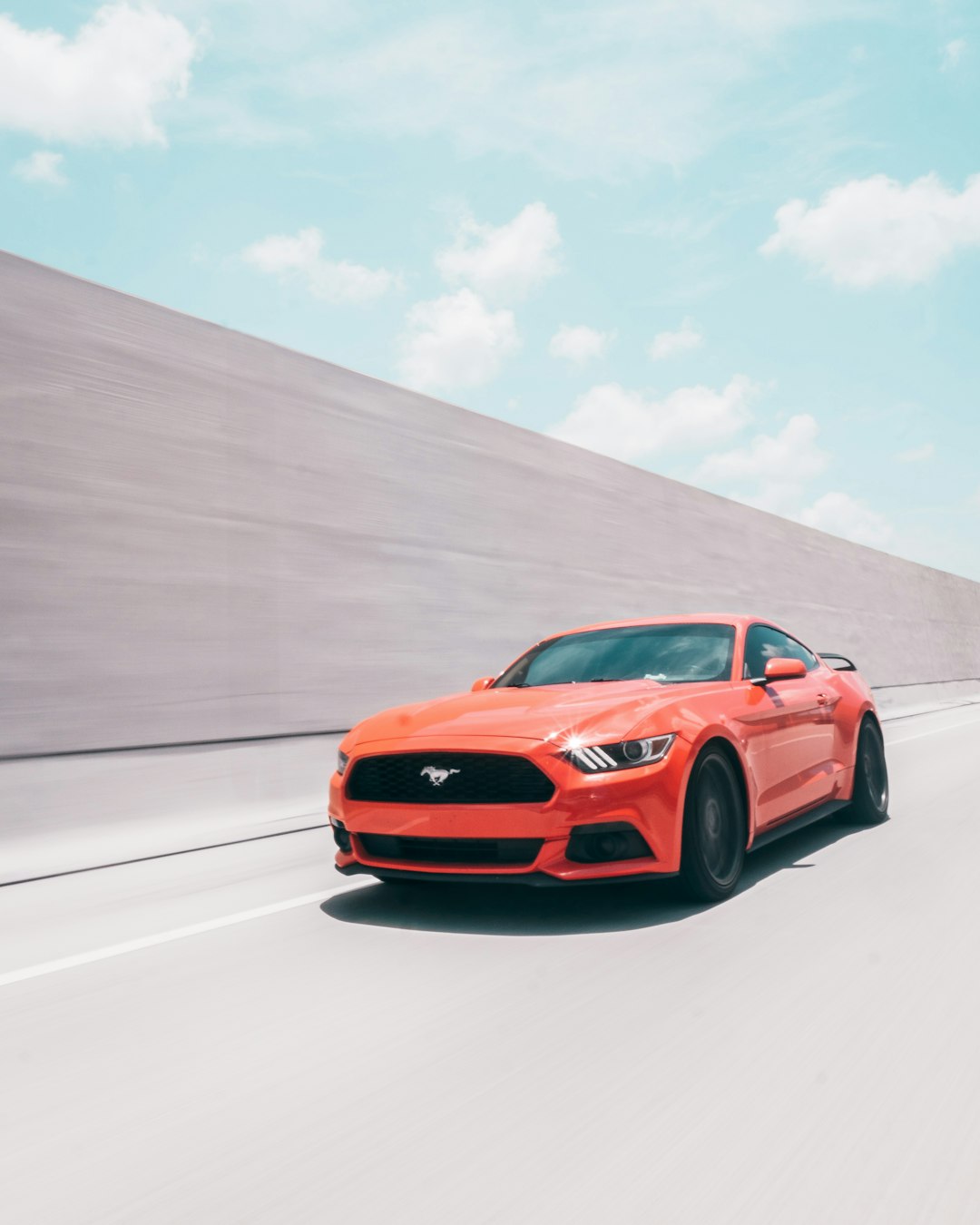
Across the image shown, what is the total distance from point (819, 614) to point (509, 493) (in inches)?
518

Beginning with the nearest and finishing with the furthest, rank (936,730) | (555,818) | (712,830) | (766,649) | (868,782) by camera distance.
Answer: (555,818)
(712,830)
(766,649)
(868,782)
(936,730)

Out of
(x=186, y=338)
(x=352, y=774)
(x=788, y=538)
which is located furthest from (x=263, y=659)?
(x=788, y=538)

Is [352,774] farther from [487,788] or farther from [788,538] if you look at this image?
[788,538]

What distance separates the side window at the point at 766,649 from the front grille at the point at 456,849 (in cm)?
221

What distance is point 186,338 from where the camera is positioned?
32.2ft

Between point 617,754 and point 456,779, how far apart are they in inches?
28.7

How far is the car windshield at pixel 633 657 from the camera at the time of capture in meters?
6.77

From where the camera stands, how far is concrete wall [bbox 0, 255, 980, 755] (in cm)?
832

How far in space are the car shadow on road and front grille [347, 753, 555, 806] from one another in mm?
395

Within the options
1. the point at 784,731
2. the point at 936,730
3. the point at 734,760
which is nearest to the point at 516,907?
the point at 734,760

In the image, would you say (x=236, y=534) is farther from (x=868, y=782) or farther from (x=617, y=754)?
(x=617, y=754)

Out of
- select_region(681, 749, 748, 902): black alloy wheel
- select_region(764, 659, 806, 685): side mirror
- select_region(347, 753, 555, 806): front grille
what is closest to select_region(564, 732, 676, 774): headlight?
select_region(347, 753, 555, 806): front grille

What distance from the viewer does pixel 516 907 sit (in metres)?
5.73

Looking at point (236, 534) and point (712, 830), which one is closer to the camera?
point (712, 830)
